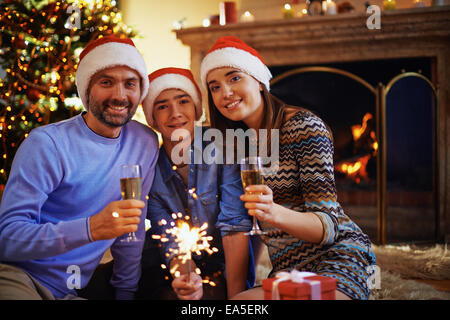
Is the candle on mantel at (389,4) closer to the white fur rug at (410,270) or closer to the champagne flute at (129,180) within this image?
the white fur rug at (410,270)

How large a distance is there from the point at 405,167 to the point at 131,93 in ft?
10.9

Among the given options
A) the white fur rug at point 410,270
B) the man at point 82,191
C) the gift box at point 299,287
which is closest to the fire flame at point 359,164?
the white fur rug at point 410,270

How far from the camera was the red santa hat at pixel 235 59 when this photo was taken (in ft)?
6.21

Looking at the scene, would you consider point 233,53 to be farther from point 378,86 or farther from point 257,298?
point 378,86

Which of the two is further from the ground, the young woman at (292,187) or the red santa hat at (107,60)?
the red santa hat at (107,60)

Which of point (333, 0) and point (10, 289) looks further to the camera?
point (333, 0)

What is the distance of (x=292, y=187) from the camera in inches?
68.4

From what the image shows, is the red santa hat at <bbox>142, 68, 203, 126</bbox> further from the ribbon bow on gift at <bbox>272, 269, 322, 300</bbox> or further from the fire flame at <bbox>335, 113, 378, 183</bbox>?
the fire flame at <bbox>335, 113, 378, 183</bbox>

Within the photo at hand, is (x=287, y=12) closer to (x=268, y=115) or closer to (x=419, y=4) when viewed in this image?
(x=419, y=4)

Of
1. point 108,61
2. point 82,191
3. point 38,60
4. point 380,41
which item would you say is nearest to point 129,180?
point 82,191

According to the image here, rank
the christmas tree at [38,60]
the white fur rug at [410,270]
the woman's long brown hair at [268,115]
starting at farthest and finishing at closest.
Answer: the christmas tree at [38,60] → the white fur rug at [410,270] → the woman's long brown hair at [268,115]

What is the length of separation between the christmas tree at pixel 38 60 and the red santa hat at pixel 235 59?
1983mm

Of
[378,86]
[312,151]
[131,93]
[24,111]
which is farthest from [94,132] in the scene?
[378,86]

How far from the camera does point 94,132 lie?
175cm
